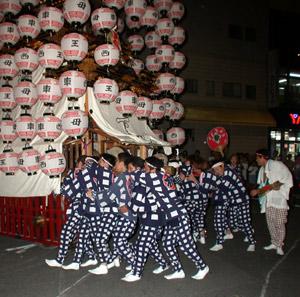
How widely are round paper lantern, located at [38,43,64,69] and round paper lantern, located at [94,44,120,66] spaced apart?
0.82 meters

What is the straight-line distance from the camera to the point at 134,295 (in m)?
5.01

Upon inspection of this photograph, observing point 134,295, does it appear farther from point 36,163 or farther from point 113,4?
point 113,4

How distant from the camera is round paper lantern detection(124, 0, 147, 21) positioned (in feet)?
35.4

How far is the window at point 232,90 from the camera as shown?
2086 centimetres

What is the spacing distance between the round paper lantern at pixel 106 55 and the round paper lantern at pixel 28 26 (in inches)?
62.0

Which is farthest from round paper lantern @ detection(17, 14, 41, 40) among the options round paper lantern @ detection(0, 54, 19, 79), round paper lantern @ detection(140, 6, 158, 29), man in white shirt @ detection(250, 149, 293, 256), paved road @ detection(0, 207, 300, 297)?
man in white shirt @ detection(250, 149, 293, 256)

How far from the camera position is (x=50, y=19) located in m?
8.16

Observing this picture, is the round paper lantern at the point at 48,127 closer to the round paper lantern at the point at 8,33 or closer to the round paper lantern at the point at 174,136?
the round paper lantern at the point at 8,33

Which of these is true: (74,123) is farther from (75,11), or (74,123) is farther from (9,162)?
(75,11)

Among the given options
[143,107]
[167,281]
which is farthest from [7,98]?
[167,281]

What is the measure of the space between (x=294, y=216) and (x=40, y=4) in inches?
363

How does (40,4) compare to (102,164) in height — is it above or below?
above

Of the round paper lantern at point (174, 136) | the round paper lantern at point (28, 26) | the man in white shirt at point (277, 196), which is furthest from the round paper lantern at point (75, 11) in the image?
the man in white shirt at point (277, 196)

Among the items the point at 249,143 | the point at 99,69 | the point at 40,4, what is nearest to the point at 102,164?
the point at 99,69
